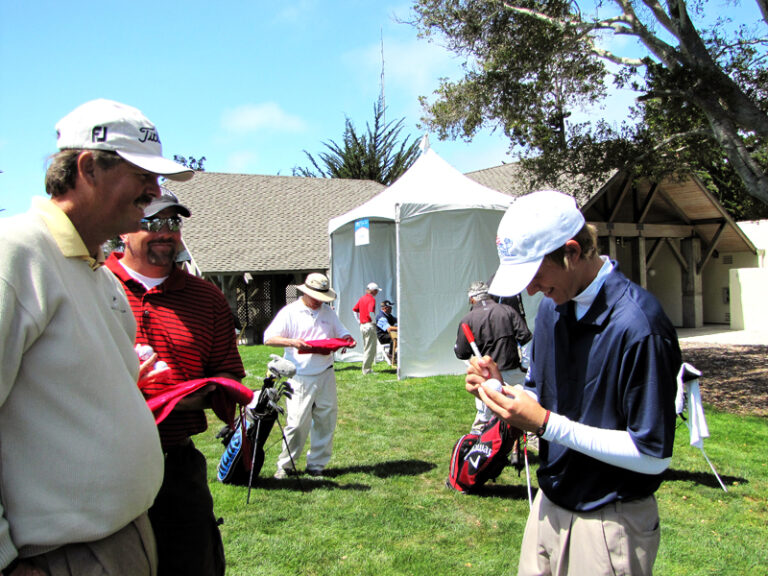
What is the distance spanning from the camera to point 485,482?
5.79 m

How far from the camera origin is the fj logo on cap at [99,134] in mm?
1704

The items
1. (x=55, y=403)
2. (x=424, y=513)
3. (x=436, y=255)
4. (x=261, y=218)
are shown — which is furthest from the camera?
(x=261, y=218)

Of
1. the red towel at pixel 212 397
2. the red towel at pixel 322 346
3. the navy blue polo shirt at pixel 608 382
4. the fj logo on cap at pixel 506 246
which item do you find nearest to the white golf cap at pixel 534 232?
the fj logo on cap at pixel 506 246

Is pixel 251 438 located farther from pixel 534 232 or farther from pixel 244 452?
pixel 534 232

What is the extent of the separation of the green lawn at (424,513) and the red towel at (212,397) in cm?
204

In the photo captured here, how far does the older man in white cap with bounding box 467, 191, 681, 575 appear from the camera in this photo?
5.83 ft

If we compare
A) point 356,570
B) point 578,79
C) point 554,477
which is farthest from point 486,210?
point 554,477

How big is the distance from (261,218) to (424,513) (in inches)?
761

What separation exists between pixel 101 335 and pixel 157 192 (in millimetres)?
519

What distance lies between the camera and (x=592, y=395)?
1.93 metres

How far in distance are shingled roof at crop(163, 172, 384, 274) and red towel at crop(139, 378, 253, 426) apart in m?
17.1

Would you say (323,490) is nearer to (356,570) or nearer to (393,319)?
(356,570)

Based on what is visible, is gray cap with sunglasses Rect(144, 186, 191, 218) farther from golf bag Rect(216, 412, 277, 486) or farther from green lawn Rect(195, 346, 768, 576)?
golf bag Rect(216, 412, 277, 486)

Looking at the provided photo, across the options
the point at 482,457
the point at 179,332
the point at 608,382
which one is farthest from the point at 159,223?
the point at 482,457
